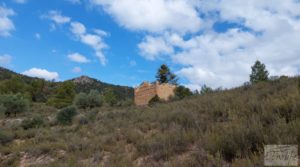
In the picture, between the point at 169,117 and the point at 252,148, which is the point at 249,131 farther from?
the point at 169,117

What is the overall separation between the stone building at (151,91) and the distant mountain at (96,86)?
1035 inches

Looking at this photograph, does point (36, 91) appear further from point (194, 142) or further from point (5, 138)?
point (194, 142)

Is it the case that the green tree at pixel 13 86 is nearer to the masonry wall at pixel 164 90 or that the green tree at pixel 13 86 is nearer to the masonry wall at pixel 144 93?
the masonry wall at pixel 144 93

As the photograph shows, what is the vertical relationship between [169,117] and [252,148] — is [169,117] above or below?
above

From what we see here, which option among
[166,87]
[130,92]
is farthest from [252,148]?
[130,92]

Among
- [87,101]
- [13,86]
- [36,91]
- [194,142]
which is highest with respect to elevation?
[13,86]

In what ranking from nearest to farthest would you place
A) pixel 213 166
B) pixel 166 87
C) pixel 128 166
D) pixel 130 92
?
pixel 213 166
pixel 128 166
pixel 166 87
pixel 130 92

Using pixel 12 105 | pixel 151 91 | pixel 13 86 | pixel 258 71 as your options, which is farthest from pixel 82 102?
pixel 13 86

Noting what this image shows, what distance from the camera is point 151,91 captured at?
38.3 metres

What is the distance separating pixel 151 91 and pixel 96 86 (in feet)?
132

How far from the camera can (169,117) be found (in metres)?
8.51

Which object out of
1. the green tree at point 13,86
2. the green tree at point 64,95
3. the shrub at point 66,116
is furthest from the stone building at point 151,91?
the green tree at point 13,86

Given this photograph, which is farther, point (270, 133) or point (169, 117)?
point (169, 117)

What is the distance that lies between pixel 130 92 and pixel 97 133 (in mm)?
62240
